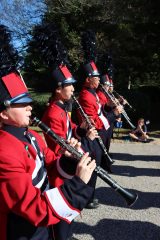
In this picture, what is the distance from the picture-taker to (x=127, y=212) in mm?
4926

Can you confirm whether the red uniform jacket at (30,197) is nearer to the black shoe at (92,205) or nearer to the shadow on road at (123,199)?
the black shoe at (92,205)

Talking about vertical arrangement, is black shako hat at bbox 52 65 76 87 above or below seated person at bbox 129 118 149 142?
above

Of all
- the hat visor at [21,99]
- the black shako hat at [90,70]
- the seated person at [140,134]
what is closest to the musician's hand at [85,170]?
the hat visor at [21,99]

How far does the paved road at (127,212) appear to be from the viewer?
4316 mm

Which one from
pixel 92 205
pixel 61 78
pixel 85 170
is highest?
pixel 61 78

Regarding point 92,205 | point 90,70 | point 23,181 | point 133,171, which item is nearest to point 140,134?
point 133,171

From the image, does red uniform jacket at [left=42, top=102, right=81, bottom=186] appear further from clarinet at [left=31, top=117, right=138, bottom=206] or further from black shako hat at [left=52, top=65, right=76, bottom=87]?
clarinet at [left=31, top=117, right=138, bottom=206]

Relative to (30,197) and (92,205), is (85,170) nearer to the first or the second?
(30,197)

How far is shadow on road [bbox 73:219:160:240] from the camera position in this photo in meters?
4.24

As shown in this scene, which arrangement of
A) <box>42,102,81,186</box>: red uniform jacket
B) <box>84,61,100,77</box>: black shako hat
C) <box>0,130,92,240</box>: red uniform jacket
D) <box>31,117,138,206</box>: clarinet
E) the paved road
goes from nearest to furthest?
<box>0,130,92,240</box>: red uniform jacket
<box>31,117,138,206</box>: clarinet
<box>42,102,81,186</box>: red uniform jacket
the paved road
<box>84,61,100,77</box>: black shako hat

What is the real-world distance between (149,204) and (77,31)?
1320cm

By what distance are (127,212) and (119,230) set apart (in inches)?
21.4

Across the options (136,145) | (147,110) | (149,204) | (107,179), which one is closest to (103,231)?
(149,204)

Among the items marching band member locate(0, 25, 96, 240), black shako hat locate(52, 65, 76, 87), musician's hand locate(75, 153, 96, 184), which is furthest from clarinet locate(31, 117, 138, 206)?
black shako hat locate(52, 65, 76, 87)
